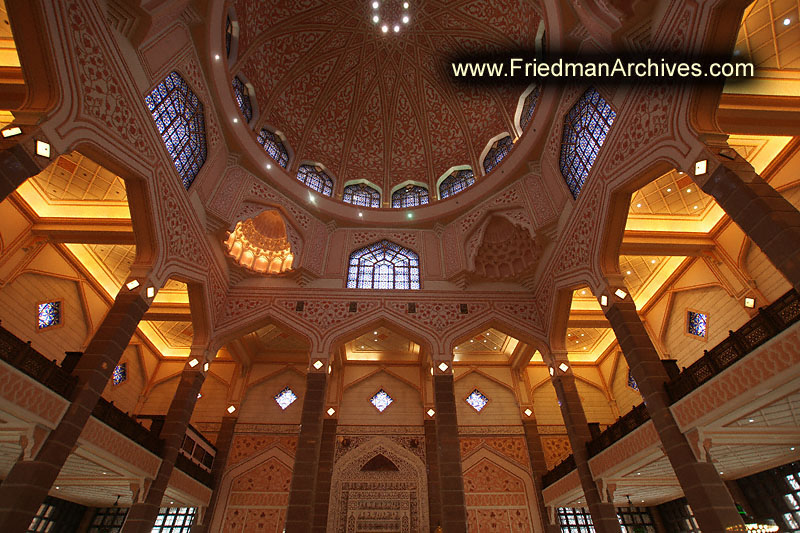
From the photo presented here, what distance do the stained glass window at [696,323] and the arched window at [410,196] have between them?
9.81 meters

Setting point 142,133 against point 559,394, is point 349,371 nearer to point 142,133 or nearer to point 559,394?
point 559,394

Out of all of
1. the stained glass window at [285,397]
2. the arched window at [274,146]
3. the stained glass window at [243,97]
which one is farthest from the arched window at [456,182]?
the stained glass window at [285,397]

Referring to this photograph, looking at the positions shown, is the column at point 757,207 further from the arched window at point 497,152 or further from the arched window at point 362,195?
the arched window at point 362,195

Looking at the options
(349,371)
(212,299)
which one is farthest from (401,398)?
(212,299)

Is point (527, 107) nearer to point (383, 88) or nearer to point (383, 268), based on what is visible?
point (383, 88)

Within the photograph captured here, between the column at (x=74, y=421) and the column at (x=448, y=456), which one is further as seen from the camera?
the column at (x=448, y=456)

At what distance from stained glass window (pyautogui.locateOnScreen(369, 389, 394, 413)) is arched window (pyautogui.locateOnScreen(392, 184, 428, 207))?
7.77 m

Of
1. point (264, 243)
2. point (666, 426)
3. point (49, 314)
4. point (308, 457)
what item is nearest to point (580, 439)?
point (666, 426)

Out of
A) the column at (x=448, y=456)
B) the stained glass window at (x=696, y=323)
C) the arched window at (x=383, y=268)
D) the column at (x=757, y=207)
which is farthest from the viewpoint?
the arched window at (x=383, y=268)

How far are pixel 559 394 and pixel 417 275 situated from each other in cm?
586

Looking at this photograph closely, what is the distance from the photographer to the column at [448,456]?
369 inches

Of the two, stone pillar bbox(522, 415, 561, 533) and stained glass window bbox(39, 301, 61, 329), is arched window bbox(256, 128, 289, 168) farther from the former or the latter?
stone pillar bbox(522, 415, 561, 533)

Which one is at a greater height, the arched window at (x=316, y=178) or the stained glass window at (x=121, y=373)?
the arched window at (x=316, y=178)

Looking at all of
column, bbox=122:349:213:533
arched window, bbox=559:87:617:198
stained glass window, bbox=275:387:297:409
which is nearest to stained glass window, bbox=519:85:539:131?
arched window, bbox=559:87:617:198
